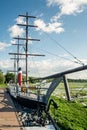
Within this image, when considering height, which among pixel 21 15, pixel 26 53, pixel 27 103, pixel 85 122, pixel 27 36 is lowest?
pixel 85 122

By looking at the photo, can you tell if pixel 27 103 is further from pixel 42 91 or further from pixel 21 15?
pixel 21 15

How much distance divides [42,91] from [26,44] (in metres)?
22.7

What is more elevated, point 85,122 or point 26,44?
point 26,44

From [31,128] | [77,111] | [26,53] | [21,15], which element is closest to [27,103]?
[31,128]

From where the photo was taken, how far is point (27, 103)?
17328 mm

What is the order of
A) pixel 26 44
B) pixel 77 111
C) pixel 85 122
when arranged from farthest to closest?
pixel 26 44, pixel 77 111, pixel 85 122

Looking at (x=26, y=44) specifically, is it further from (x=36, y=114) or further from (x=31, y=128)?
(x=31, y=128)

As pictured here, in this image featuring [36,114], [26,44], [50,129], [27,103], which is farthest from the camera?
[26,44]

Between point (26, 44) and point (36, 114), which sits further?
point (26, 44)

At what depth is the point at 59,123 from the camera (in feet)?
57.0

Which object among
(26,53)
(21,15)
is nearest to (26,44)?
(26,53)

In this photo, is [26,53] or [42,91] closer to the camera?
[42,91]

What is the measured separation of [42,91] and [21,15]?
25405 mm

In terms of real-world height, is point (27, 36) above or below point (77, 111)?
above
